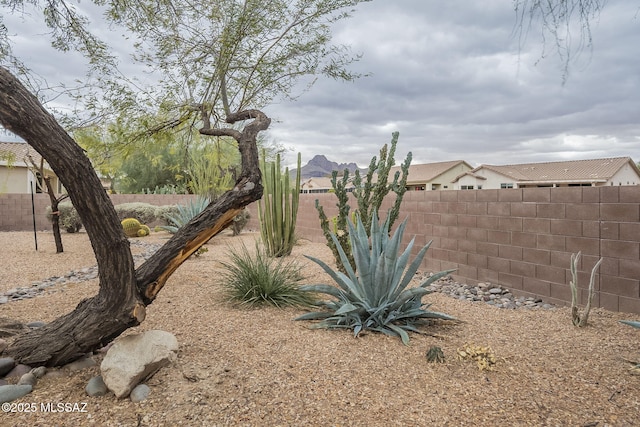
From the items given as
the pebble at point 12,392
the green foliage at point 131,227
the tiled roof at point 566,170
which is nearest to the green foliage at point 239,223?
the green foliage at point 131,227

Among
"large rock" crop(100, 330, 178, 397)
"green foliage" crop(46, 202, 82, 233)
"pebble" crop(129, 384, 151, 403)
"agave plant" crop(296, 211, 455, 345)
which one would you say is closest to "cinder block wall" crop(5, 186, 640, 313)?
"agave plant" crop(296, 211, 455, 345)

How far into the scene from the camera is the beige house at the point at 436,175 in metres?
32.8

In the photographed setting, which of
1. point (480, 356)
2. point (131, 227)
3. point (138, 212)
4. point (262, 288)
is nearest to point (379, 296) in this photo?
point (480, 356)

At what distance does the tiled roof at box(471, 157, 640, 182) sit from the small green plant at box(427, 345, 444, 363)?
20.9 meters

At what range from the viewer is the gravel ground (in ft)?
7.80

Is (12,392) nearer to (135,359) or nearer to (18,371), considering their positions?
(18,371)

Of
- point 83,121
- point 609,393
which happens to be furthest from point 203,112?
point 609,393

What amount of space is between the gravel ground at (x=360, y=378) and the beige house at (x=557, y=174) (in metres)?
13.9

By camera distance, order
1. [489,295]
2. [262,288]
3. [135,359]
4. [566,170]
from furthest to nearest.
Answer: [566,170], [489,295], [262,288], [135,359]

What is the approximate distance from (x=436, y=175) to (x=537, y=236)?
1099 inches

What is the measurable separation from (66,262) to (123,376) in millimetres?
6593

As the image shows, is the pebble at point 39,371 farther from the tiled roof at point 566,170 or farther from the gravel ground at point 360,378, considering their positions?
the tiled roof at point 566,170

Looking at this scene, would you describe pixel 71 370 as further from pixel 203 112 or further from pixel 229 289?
pixel 203 112

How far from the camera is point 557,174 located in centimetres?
2470
